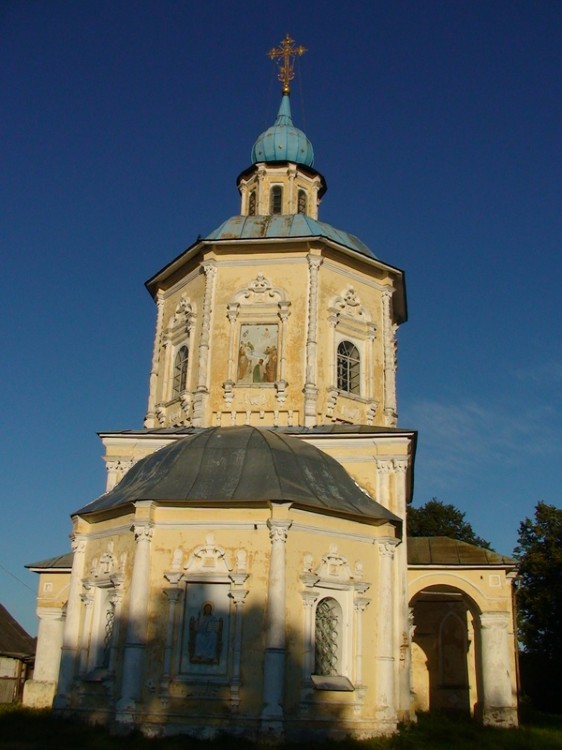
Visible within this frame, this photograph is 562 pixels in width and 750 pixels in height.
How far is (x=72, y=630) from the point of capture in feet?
44.6

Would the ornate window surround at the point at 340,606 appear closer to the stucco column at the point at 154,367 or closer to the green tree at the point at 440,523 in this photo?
the stucco column at the point at 154,367

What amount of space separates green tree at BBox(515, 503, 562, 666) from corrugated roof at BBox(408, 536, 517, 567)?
10291 mm

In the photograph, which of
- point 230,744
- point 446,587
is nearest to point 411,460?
point 446,587

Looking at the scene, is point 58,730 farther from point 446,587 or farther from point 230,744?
point 446,587

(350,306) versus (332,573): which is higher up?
(350,306)

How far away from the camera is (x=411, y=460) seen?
1780 cm

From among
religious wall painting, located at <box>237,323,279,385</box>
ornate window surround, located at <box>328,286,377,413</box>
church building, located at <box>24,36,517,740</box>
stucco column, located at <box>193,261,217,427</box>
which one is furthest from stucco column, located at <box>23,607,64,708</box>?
ornate window surround, located at <box>328,286,377,413</box>

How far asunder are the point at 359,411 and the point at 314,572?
553 cm

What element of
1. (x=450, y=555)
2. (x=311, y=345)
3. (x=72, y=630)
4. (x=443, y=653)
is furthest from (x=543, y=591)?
(x=72, y=630)

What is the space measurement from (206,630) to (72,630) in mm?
2723

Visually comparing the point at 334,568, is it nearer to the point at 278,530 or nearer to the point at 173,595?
the point at 278,530

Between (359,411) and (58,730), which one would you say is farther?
(359,411)

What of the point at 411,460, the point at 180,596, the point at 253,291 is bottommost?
the point at 180,596

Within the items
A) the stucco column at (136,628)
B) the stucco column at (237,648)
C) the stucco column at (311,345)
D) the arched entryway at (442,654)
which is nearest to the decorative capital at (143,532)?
the stucco column at (136,628)
